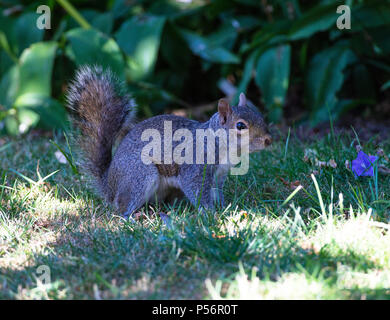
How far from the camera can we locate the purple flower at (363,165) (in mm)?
2127

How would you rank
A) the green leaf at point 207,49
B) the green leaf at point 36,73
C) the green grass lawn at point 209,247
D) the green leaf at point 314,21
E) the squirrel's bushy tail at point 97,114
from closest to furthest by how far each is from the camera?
the green grass lawn at point 209,247
the squirrel's bushy tail at point 97,114
the green leaf at point 314,21
the green leaf at point 36,73
the green leaf at point 207,49

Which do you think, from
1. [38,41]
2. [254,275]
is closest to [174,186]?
[254,275]

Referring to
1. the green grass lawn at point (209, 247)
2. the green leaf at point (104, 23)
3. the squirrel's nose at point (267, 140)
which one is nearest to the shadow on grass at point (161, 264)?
the green grass lawn at point (209, 247)

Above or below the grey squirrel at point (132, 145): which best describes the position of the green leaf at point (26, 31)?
above

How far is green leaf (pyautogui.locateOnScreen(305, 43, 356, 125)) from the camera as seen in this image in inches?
128

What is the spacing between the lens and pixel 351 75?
3709 mm

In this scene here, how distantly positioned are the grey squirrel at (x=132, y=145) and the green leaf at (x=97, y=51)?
0.86 metres

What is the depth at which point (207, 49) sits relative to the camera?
3.59 metres

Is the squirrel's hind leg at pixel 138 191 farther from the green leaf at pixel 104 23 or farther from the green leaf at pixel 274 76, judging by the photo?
the green leaf at pixel 104 23

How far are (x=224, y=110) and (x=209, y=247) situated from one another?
2.44ft

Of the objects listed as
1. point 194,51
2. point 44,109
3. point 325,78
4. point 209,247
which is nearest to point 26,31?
point 44,109

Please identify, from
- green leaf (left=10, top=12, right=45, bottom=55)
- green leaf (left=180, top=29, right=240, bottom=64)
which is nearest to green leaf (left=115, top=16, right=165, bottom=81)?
green leaf (left=180, top=29, right=240, bottom=64)
